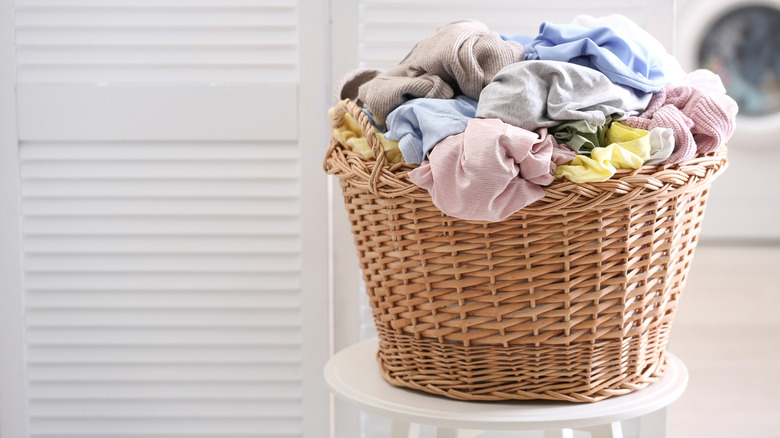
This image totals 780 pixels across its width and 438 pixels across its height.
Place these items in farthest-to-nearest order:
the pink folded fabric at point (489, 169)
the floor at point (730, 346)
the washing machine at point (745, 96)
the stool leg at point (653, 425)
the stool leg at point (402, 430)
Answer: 1. the washing machine at point (745, 96)
2. the floor at point (730, 346)
3. the stool leg at point (653, 425)
4. the stool leg at point (402, 430)
5. the pink folded fabric at point (489, 169)

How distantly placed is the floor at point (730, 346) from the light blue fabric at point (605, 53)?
3.76ft

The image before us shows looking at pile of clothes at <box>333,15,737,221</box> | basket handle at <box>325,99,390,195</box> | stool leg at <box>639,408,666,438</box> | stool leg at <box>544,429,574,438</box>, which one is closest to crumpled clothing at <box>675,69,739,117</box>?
pile of clothes at <box>333,15,737,221</box>

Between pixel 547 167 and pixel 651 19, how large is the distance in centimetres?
65

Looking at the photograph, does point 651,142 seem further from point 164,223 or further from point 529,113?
point 164,223

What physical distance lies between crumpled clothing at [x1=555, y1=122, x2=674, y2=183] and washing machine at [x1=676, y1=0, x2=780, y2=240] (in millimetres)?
3052

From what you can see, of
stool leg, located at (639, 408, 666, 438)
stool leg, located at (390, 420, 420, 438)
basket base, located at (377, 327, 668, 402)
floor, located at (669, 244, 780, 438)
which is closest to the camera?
basket base, located at (377, 327, 668, 402)

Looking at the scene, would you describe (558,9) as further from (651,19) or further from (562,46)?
(562,46)

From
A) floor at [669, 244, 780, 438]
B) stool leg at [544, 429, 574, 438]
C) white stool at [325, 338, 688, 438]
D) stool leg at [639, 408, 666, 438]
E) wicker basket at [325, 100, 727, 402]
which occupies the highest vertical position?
wicker basket at [325, 100, 727, 402]

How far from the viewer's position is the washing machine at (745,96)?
3.32 meters

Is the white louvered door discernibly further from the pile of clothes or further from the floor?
the floor

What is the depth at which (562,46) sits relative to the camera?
67cm

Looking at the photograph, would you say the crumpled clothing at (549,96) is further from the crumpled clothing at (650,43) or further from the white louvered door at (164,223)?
the white louvered door at (164,223)

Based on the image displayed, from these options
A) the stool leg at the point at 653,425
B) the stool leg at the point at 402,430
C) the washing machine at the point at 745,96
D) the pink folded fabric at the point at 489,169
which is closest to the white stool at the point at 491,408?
the stool leg at the point at 402,430

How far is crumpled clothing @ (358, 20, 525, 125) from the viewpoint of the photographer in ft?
2.18
